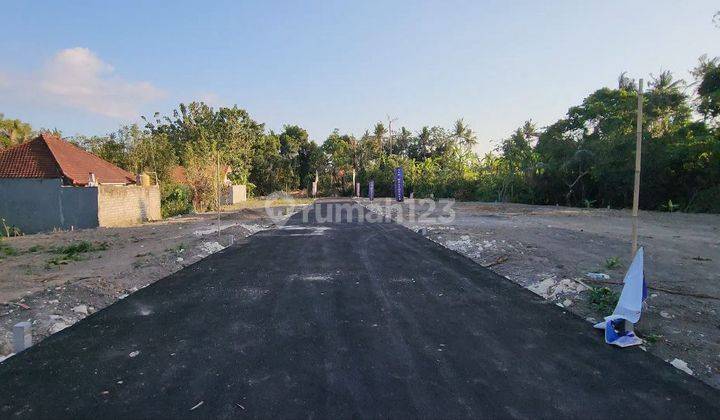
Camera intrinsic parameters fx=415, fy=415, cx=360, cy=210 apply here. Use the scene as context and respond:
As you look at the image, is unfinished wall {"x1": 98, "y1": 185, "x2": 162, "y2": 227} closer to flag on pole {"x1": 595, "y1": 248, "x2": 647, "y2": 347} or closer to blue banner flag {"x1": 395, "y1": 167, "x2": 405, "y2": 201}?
blue banner flag {"x1": 395, "y1": 167, "x2": 405, "y2": 201}

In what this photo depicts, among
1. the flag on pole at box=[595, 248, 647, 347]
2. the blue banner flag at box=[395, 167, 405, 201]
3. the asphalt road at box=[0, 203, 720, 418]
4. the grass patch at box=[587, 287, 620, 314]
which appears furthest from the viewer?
the blue banner flag at box=[395, 167, 405, 201]

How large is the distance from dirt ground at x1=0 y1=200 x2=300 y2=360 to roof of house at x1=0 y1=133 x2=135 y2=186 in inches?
153

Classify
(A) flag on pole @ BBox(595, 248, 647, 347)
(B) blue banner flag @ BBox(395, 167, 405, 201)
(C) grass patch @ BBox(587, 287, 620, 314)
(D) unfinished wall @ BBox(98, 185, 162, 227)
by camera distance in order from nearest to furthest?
(A) flag on pole @ BBox(595, 248, 647, 347) → (C) grass patch @ BBox(587, 287, 620, 314) → (D) unfinished wall @ BBox(98, 185, 162, 227) → (B) blue banner flag @ BBox(395, 167, 405, 201)

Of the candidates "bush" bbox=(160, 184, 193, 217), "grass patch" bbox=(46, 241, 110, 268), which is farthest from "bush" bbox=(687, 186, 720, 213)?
"bush" bbox=(160, 184, 193, 217)

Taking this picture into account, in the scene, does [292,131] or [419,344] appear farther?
[292,131]

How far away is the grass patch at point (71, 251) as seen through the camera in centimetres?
882

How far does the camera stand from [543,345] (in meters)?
4.43

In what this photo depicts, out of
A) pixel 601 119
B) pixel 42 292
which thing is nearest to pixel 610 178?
pixel 601 119

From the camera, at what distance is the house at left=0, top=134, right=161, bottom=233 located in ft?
50.4

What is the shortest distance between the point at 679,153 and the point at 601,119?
8.03 metres

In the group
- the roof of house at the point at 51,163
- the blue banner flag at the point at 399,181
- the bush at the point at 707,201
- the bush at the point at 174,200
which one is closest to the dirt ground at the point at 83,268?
the roof of house at the point at 51,163

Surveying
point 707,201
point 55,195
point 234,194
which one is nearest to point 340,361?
point 55,195

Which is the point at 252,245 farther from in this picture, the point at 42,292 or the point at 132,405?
the point at 132,405

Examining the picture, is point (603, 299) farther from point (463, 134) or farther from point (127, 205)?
point (463, 134)
